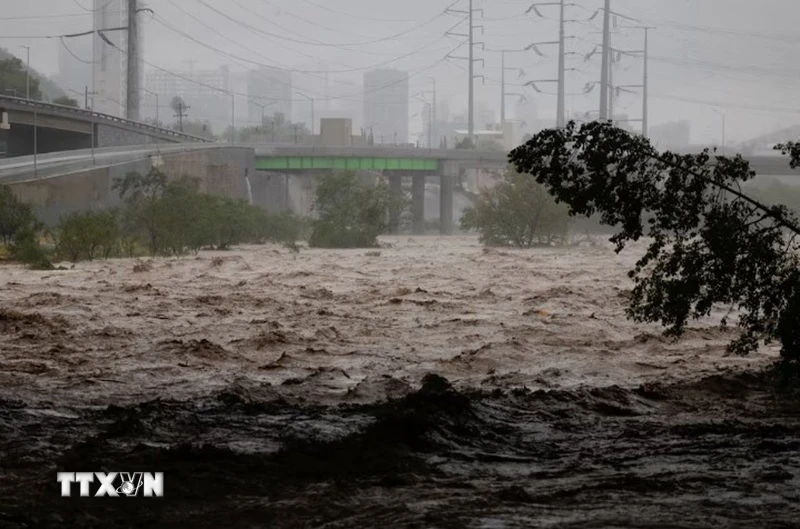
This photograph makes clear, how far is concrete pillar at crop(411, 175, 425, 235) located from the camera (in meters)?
74.7

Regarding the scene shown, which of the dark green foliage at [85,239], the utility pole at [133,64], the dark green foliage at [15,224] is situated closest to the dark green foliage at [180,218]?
the dark green foliage at [85,239]

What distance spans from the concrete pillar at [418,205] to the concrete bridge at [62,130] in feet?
54.0

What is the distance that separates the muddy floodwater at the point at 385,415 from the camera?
28.6 ft

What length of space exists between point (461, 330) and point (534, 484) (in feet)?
41.4

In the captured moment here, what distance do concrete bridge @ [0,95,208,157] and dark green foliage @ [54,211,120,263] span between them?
25.3 m

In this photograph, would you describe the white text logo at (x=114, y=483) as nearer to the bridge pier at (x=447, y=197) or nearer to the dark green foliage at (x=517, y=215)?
the dark green foliage at (x=517, y=215)

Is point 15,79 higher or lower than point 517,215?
higher

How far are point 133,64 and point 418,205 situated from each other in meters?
18.3

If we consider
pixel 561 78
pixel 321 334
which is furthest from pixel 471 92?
pixel 321 334

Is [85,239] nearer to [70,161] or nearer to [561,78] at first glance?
[70,161]

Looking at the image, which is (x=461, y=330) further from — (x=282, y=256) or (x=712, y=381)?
(x=282, y=256)

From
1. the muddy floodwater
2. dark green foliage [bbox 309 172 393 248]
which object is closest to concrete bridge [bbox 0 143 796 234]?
dark green foliage [bbox 309 172 393 248]

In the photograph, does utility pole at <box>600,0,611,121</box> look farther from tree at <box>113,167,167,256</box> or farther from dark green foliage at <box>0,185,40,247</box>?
dark green foliage at <box>0,185,40,247</box>

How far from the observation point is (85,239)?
3862cm
